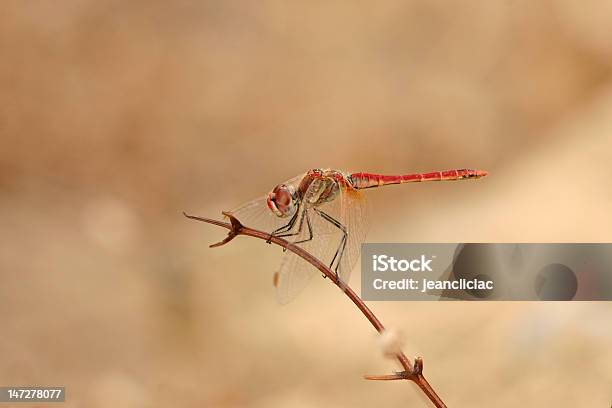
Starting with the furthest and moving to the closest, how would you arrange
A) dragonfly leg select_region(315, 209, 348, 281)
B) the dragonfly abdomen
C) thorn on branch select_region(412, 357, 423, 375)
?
1. the dragonfly abdomen
2. dragonfly leg select_region(315, 209, 348, 281)
3. thorn on branch select_region(412, 357, 423, 375)

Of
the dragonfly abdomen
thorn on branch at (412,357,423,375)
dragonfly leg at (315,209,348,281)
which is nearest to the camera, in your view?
thorn on branch at (412,357,423,375)

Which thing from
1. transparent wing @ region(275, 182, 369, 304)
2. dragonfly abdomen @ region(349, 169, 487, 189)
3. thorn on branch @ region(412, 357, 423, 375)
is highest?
dragonfly abdomen @ region(349, 169, 487, 189)

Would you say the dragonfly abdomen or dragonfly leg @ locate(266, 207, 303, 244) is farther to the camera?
the dragonfly abdomen

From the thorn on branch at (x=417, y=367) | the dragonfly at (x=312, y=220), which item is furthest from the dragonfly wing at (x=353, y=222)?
the thorn on branch at (x=417, y=367)

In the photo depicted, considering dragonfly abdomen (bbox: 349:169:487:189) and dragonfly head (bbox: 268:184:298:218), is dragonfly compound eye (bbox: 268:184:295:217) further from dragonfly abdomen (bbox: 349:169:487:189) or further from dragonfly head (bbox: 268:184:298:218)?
dragonfly abdomen (bbox: 349:169:487:189)

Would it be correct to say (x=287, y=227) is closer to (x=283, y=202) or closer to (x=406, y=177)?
(x=283, y=202)

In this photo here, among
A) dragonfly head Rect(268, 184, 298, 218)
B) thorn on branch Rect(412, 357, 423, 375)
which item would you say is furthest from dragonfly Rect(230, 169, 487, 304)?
thorn on branch Rect(412, 357, 423, 375)

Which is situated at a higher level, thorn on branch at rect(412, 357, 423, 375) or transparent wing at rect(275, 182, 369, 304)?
transparent wing at rect(275, 182, 369, 304)
